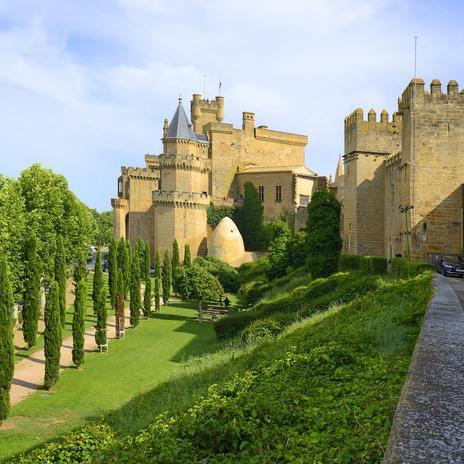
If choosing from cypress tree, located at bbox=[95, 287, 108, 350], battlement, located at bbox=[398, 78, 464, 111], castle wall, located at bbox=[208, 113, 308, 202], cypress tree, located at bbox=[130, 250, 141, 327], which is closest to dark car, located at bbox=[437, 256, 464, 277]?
battlement, located at bbox=[398, 78, 464, 111]

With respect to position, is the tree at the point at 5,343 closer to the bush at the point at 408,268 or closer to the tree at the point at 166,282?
the bush at the point at 408,268

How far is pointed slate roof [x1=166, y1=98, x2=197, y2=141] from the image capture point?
63.6 m

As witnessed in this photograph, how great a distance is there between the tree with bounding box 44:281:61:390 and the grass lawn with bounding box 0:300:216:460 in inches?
19.9

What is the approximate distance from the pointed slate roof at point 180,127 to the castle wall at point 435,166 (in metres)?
→ 40.4

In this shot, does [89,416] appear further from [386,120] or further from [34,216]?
[386,120]

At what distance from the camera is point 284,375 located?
27.0 ft

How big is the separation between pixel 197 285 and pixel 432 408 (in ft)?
109

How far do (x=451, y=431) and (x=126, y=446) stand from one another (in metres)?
4.43

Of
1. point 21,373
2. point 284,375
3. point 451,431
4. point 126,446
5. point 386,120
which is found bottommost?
point 21,373

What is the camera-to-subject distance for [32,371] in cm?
2286

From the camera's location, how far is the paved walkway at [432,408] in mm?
3359

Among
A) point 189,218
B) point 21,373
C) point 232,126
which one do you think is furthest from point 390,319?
point 232,126

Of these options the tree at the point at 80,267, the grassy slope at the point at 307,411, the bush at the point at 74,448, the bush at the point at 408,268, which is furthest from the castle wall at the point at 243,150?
the grassy slope at the point at 307,411

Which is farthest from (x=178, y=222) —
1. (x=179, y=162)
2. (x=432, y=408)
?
(x=432, y=408)
